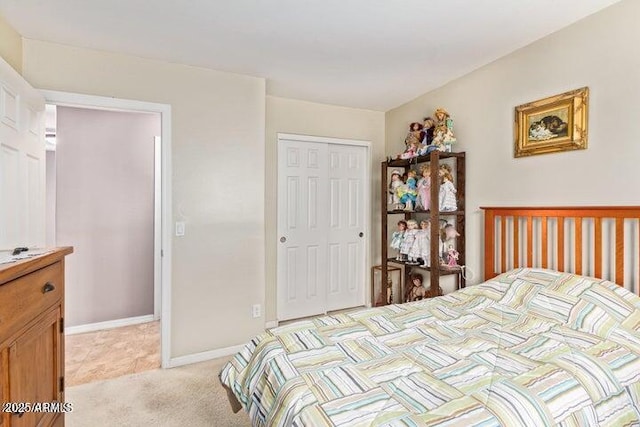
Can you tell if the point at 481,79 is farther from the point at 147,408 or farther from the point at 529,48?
the point at 147,408

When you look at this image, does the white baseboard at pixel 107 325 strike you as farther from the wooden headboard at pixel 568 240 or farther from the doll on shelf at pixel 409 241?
the wooden headboard at pixel 568 240

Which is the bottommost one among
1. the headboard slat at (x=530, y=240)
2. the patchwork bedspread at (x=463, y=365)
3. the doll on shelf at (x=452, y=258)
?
the patchwork bedspread at (x=463, y=365)

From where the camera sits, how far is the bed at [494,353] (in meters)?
1.06

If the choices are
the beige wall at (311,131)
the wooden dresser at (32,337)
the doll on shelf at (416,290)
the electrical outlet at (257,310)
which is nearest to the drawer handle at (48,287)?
the wooden dresser at (32,337)

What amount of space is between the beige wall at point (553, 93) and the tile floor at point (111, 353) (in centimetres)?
289

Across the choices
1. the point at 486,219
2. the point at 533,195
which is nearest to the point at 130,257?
the point at 486,219

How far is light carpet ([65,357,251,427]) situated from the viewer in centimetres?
188

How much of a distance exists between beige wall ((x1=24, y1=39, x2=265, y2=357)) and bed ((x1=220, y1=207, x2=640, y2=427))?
1162 mm

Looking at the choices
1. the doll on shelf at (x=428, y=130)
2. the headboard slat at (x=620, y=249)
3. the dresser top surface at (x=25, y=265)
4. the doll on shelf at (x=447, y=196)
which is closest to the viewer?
the dresser top surface at (x=25, y=265)

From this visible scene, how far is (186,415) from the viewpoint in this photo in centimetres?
193

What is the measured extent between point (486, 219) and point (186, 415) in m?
2.50

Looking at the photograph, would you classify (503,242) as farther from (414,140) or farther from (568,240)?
(414,140)

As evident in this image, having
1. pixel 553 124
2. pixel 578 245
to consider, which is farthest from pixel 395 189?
pixel 578 245

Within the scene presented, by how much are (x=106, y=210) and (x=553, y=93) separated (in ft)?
13.3
